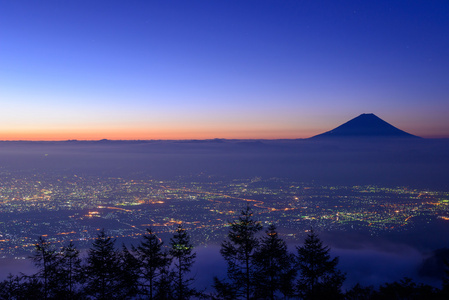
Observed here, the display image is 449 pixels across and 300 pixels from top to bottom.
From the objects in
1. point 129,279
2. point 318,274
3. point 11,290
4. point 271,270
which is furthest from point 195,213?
point 318,274

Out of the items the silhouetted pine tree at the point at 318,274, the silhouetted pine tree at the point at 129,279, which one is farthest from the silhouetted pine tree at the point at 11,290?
the silhouetted pine tree at the point at 318,274

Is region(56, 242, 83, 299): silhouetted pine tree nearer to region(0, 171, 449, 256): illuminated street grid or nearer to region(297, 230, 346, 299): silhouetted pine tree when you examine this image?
region(297, 230, 346, 299): silhouetted pine tree

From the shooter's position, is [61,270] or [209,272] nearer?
[61,270]

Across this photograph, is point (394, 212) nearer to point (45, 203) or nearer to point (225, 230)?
point (225, 230)

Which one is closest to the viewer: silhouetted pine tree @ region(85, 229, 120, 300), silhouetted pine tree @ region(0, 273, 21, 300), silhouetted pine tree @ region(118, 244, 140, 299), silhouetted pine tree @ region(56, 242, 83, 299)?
silhouetted pine tree @ region(118, 244, 140, 299)

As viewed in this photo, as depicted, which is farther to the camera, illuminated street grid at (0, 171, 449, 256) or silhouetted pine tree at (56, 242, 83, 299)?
illuminated street grid at (0, 171, 449, 256)

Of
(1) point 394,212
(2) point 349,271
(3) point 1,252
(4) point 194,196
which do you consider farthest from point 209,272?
(4) point 194,196

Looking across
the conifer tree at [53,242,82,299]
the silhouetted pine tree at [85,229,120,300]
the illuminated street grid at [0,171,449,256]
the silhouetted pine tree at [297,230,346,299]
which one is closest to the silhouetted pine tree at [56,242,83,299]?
the conifer tree at [53,242,82,299]

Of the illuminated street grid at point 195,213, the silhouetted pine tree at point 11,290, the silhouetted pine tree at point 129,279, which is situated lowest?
the illuminated street grid at point 195,213

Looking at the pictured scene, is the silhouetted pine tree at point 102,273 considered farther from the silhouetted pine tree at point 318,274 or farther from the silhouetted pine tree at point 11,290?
the silhouetted pine tree at point 318,274
